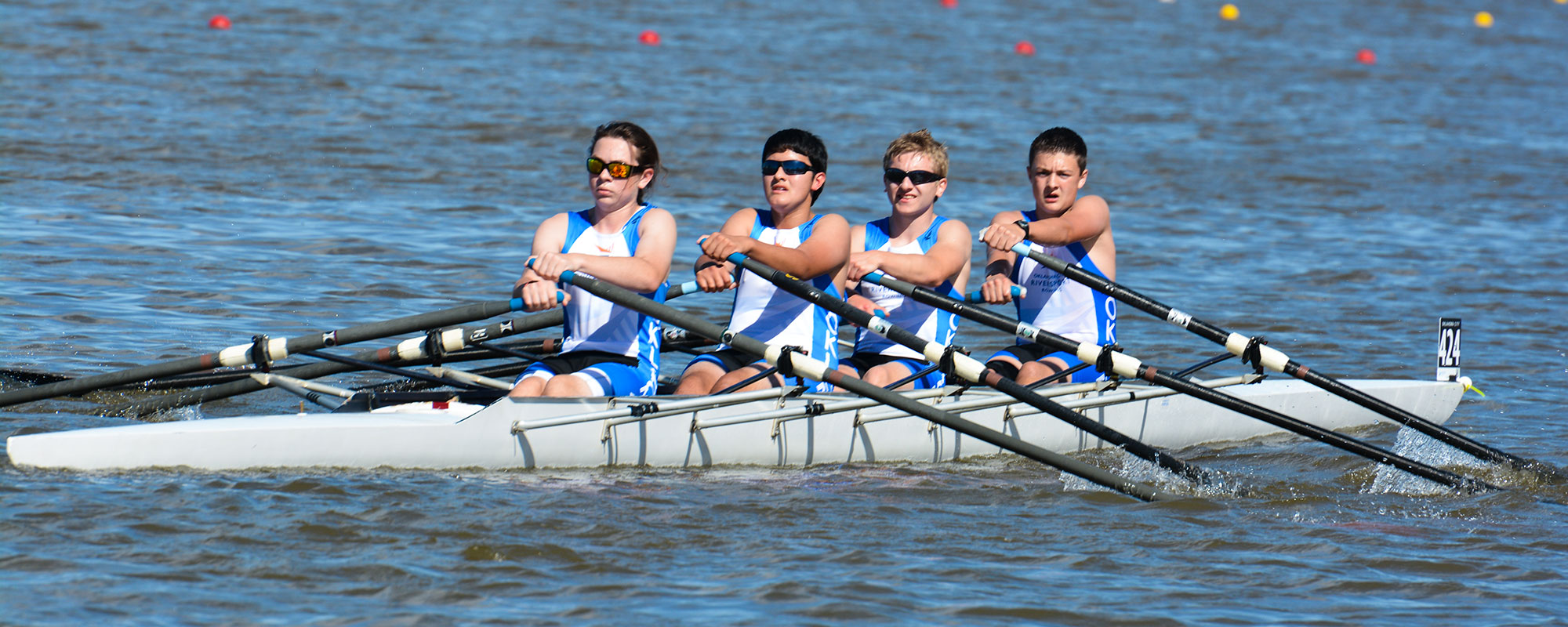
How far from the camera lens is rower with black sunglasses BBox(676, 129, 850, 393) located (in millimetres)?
6012

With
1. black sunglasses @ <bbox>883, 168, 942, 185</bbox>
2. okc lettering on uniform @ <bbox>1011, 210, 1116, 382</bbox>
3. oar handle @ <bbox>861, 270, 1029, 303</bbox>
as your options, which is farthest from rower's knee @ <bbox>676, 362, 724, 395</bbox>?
okc lettering on uniform @ <bbox>1011, 210, 1116, 382</bbox>

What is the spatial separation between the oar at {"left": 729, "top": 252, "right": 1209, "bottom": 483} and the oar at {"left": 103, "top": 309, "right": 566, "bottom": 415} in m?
0.91

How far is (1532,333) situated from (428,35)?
16.4 metres

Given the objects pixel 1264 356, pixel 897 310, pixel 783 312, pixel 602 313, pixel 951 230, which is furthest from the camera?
pixel 897 310

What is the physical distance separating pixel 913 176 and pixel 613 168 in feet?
4.30

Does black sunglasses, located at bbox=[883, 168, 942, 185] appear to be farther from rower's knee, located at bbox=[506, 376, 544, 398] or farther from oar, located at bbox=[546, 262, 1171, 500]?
rower's knee, located at bbox=[506, 376, 544, 398]

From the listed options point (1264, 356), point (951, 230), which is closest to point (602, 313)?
point (951, 230)

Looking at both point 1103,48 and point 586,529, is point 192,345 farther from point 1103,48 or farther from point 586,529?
point 1103,48

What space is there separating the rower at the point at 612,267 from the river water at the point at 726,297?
373 mm

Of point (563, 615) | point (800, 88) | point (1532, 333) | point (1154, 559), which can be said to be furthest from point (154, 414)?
point (800, 88)

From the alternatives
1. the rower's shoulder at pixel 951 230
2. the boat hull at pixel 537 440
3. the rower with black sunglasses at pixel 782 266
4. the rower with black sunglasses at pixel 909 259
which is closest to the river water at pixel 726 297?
the boat hull at pixel 537 440

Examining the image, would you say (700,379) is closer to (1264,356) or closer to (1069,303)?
(1069,303)

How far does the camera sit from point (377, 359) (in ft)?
21.1

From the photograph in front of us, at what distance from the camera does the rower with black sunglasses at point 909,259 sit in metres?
6.49
